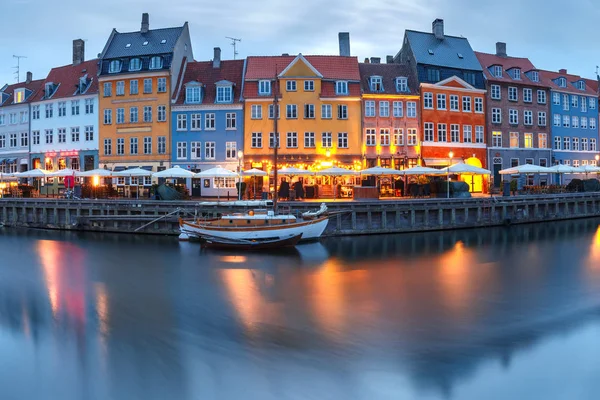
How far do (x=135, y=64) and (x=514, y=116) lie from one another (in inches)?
1368

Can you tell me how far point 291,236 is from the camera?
2684cm

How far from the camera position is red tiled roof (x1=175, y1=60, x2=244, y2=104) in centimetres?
4538

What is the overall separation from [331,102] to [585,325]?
3168 cm

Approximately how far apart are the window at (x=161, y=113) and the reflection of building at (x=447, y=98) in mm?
21713

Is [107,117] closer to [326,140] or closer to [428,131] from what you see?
[326,140]

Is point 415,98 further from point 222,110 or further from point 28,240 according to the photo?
point 28,240

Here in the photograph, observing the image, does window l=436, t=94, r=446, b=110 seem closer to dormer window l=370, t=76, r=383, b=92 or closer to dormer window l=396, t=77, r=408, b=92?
dormer window l=396, t=77, r=408, b=92

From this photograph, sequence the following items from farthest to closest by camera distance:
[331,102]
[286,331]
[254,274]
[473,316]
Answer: [331,102], [254,274], [473,316], [286,331]

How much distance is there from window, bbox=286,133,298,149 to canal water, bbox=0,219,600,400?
17954mm

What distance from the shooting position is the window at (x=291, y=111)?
4375 cm

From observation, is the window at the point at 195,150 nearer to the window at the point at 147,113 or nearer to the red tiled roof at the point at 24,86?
the window at the point at 147,113

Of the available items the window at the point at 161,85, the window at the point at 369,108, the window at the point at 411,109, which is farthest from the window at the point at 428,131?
the window at the point at 161,85

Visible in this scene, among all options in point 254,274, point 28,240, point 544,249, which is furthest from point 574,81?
point 28,240

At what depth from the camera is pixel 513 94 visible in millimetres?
Answer: 50031
